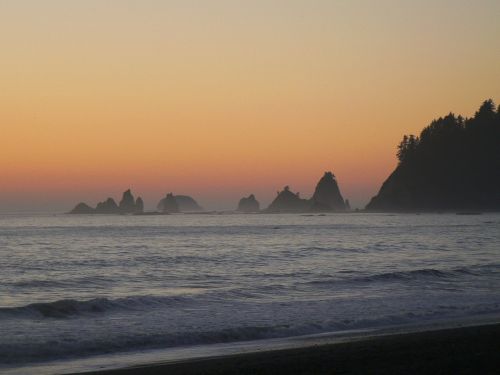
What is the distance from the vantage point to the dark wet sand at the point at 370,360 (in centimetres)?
1094

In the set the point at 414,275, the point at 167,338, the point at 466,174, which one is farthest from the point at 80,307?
the point at 466,174

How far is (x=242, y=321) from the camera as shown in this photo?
18.2 m

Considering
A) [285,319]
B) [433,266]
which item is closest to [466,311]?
[285,319]

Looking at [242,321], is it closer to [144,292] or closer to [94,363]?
[94,363]

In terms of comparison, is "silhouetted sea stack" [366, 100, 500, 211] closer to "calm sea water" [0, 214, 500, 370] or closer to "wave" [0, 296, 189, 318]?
"calm sea water" [0, 214, 500, 370]

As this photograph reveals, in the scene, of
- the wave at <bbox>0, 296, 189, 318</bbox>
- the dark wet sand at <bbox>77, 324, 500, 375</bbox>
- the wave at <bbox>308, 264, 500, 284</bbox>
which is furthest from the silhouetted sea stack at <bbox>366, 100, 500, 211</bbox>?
the dark wet sand at <bbox>77, 324, 500, 375</bbox>

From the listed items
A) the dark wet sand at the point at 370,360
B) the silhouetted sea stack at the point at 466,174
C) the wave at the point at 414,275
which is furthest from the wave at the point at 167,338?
the silhouetted sea stack at the point at 466,174

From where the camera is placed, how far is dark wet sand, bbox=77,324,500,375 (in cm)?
1094

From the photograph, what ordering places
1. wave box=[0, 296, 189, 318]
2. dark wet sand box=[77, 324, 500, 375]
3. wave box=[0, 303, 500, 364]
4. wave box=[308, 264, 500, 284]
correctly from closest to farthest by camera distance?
dark wet sand box=[77, 324, 500, 375] → wave box=[0, 303, 500, 364] → wave box=[0, 296, 189, 318] → wave box=[308, 264, 500, 284]

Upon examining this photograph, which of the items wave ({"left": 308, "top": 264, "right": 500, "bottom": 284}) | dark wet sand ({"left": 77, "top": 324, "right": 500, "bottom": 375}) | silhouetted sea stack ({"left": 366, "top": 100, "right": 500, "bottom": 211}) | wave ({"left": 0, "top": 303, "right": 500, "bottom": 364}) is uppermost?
silhouetted sea stack ({"left": 366, "top": 100, "right": 500, "bottom": 211})

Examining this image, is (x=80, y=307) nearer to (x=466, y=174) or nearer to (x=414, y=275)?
(x=414, y=275)

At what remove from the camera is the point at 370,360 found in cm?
1177

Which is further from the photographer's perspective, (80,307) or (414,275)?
(414,275)

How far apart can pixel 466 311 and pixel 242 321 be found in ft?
24.4
